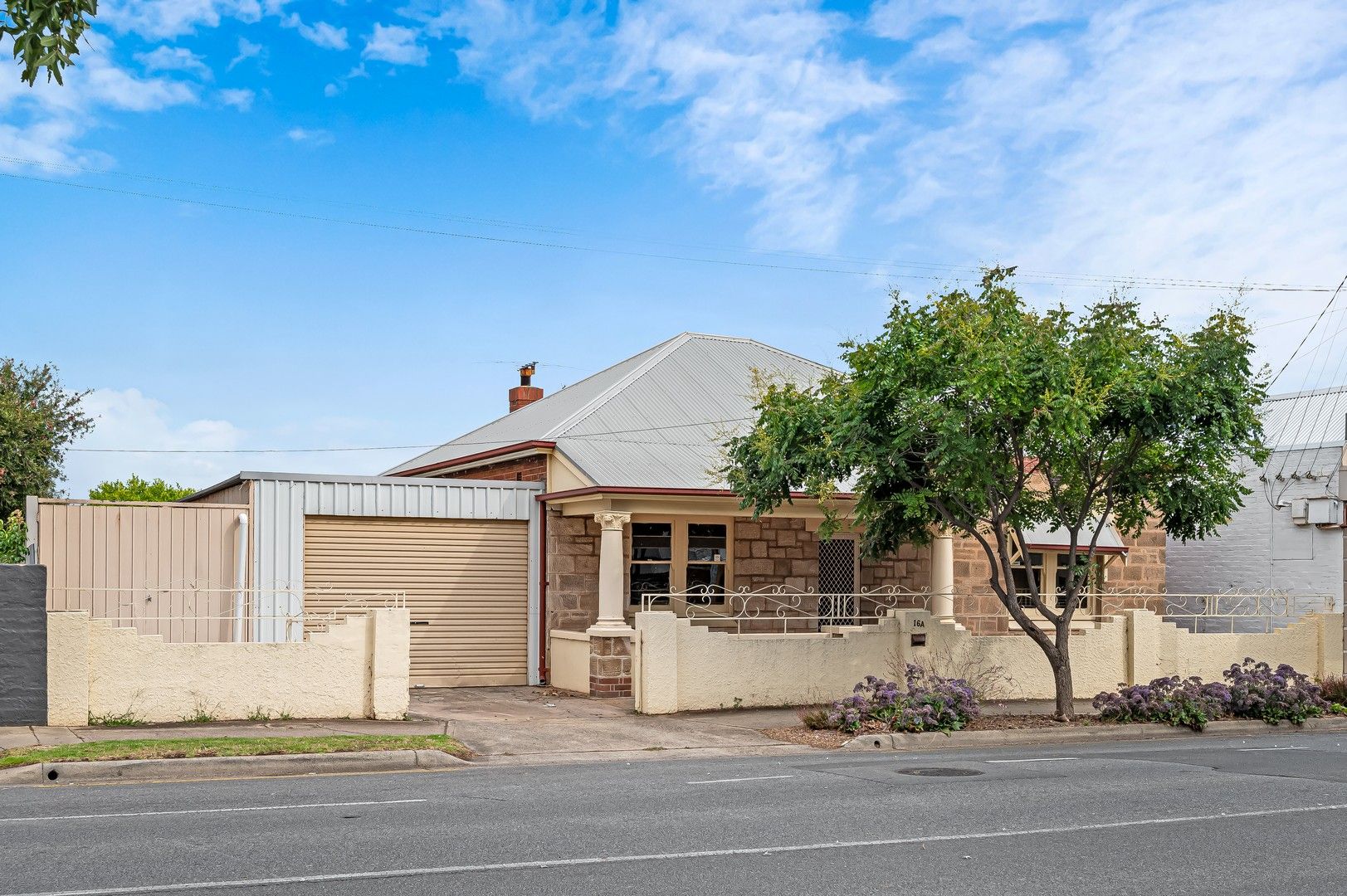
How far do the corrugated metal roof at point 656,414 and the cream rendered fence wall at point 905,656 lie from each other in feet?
9.35

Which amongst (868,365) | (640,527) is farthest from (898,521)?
(640,527)

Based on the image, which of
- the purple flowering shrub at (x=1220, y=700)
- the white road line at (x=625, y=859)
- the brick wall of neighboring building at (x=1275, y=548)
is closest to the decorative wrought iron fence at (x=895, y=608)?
the brick wall of neighboring building at (x=1275, y=548)

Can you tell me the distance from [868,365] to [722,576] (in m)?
7.00

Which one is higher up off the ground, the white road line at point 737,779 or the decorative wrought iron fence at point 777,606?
the decorative wrought iron fence at point 777,606

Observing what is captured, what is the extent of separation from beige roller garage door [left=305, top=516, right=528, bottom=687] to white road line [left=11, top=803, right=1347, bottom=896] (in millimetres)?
12698

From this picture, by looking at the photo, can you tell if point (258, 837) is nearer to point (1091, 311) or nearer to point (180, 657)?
point (180, 657)

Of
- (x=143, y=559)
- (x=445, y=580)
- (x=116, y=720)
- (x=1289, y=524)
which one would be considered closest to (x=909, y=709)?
(x=445, y=580)

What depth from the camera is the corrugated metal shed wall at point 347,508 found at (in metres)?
19.2

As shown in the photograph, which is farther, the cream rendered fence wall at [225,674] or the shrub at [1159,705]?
the shrub at [1159,705]

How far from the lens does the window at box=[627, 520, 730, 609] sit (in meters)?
22.0

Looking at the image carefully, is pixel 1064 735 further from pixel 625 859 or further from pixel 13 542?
pixel 13 542

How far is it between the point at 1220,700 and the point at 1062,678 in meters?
2.32

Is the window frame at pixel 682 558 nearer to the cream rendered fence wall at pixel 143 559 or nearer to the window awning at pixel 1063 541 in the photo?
the cream rendered fence wall at pixel 143 559

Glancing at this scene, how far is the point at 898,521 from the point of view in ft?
59.8
